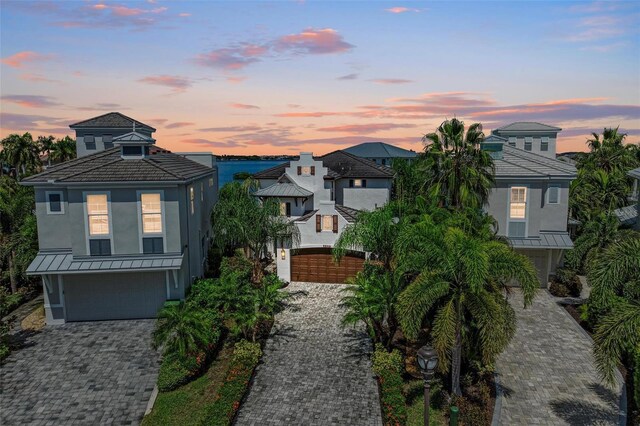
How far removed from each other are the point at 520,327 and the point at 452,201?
7.33 meters

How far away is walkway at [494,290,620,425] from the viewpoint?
49.6ft

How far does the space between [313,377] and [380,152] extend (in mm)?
71801

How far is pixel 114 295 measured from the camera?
22875 millimetres

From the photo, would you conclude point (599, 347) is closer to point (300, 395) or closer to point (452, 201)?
point (300, 395)

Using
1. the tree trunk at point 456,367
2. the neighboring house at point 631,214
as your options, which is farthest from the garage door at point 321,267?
the neighboring house at point 631,214

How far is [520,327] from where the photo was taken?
72.6 feet

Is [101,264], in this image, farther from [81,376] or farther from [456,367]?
[456,367]

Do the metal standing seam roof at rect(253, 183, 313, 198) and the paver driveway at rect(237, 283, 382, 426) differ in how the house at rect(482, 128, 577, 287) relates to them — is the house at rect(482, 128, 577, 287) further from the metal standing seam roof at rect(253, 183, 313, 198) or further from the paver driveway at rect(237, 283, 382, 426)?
the metal standing seam roof at rect(253, 183, 313, 198)

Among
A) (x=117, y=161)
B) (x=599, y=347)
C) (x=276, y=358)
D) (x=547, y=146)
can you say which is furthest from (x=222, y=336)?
(x=547, y=146)

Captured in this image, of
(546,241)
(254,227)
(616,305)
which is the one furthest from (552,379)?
(254,227)

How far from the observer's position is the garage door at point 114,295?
74.1ft

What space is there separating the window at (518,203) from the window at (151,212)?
19.4 m

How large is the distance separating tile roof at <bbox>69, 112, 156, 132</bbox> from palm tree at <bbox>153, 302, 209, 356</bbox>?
18.3m

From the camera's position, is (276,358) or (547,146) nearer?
(276,358)
